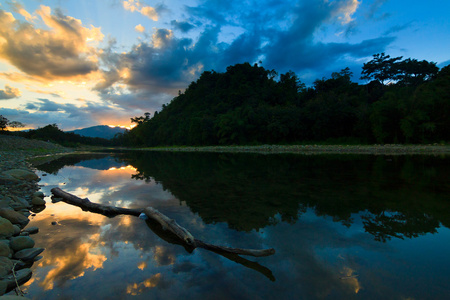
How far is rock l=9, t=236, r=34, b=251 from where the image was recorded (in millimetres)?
4348

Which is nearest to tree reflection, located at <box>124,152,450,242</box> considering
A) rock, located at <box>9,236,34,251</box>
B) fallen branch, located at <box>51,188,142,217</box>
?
fallen branch, located at <box>51,188,142,217</box>

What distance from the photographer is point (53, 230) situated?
5566 mm

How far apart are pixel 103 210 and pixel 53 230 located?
1.44 metres

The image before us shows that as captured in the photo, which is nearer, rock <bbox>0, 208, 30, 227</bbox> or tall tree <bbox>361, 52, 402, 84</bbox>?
rock <bbox>0, 208, 30, 227</bbox>

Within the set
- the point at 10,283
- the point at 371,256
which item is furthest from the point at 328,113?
the point at 10,283

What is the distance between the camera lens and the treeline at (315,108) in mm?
37281

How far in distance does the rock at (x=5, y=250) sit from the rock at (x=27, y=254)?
13 centimetres

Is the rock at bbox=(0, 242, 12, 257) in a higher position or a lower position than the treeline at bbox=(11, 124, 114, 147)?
lower

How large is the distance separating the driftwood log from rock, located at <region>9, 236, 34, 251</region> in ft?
7.45

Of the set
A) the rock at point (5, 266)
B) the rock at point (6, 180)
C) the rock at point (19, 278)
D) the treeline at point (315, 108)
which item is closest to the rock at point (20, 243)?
the rock at point (5, 266)

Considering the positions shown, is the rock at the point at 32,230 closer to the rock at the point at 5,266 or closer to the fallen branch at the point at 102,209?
the fallen branch at the point at 102,209

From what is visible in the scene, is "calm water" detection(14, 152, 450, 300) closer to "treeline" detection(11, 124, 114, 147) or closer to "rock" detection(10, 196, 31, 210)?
"rock" detection(10, 196, 31, 210)

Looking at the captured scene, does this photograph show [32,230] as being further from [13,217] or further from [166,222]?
[166,222]

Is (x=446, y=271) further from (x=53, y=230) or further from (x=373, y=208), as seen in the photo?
(x=53, y=230)
